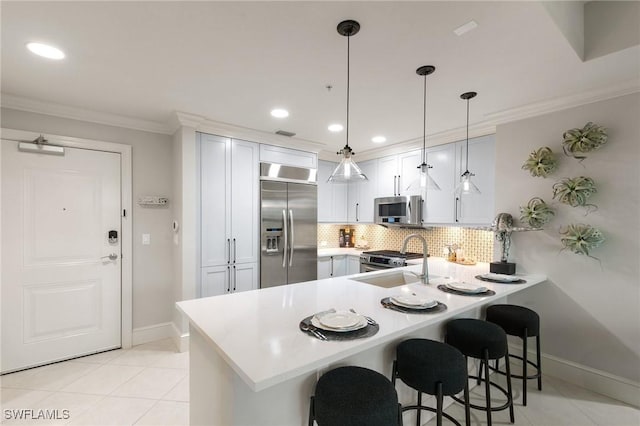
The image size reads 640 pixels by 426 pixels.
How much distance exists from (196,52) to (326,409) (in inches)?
82.2

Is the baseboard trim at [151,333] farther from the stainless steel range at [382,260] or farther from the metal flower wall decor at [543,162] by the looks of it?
the metal flower wall decor at [543,162]

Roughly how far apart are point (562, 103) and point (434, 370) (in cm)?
256

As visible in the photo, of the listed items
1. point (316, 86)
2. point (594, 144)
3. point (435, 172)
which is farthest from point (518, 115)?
point (316, 86)

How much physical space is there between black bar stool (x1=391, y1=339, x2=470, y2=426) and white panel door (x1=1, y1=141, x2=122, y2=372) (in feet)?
10.1

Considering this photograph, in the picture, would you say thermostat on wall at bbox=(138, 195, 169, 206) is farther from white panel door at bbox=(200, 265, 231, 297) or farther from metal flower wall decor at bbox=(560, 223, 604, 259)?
metal flower wall decor at bbox=(560, 223, 604, 259)

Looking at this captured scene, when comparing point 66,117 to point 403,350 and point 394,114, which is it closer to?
point 394,114

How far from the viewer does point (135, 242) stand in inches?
125

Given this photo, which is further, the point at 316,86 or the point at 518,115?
the point at 518,115

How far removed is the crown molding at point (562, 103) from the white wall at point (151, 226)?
3.63 metres

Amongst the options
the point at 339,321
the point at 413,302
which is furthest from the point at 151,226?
the point at 413,302

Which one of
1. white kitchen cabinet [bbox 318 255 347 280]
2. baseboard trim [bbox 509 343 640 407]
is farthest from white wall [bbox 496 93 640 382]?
white kitchen cabinet [bbox 318 255 347 280]

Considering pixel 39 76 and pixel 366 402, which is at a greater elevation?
pixel 39 76

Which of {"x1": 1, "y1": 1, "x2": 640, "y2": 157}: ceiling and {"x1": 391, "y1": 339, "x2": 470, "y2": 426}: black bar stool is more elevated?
{"x1": 1, "y1": 1, "x2": 640, "y2": 157}: ceiling

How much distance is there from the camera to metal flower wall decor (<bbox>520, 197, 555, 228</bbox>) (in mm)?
2547
